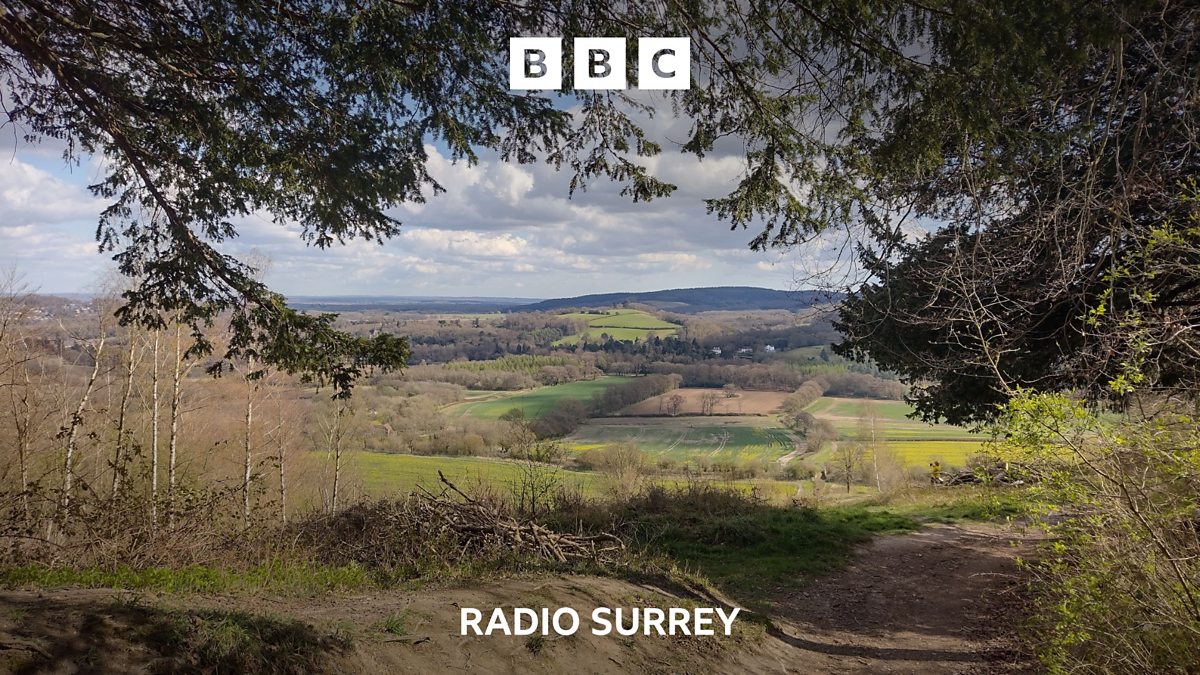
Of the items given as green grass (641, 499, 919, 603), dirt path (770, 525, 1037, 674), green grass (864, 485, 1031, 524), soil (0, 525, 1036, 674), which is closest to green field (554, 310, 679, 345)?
green grass (864, 485, 1031, 524)

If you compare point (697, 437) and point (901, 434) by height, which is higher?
point (697, 437)

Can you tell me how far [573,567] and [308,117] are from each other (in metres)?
5.41

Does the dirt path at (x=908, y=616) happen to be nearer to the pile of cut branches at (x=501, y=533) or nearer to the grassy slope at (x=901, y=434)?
the pile of cut branches at (x=501, y=533)

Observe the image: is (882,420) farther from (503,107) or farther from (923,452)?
(503,107)

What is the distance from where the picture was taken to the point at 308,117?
621 centimetres

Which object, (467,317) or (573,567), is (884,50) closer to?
(573,567)

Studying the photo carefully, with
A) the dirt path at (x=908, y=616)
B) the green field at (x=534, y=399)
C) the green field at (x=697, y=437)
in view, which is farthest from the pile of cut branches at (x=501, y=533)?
the green field at (x=534, y=399)

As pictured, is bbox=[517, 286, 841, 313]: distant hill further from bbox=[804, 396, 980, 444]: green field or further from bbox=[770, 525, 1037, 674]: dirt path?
bbox=[770, 525, 1037, 674]: dirt path

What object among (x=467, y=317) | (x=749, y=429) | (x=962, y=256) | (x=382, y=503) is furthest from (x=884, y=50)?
(x=467, y=317)

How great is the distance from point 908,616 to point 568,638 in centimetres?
526

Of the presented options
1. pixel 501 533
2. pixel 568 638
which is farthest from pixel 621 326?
pixel 568 638

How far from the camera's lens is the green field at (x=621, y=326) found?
2475 inches

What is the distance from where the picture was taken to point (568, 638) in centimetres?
517

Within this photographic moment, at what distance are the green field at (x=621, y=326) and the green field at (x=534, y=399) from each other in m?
10.2
